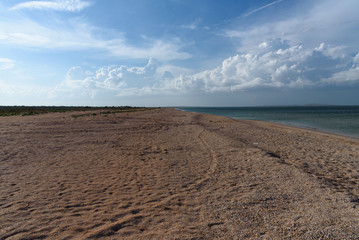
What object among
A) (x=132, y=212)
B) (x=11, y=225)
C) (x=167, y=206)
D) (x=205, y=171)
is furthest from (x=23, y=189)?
(x=205, y=171)

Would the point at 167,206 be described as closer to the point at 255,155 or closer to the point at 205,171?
the point at 205,171

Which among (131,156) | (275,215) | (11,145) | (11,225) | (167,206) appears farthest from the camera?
(11,145)

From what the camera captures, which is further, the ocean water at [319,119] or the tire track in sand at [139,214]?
the ocean water at [319,119]

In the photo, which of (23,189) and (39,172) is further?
(39,172)

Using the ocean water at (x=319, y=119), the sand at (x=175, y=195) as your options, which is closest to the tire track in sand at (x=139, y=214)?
the sand at (x=175, y=195)

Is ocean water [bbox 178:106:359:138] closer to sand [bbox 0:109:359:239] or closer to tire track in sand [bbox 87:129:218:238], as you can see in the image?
sand [bbox 0:109:359:239]

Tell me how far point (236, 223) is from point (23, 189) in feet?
19.0

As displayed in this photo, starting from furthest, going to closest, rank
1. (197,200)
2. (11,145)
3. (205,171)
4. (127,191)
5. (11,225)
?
1. (11,145)
2. (205,171)
3. (127,191)
4. (197,200)
5. (11,225)

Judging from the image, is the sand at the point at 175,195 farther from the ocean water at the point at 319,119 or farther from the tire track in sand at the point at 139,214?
the ocean water at the point at 319,119

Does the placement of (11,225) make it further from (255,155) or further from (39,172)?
(255,155)

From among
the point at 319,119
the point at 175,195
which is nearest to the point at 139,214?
the point at 175,195

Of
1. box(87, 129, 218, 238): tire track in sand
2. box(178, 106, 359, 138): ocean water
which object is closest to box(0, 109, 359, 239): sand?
box(87, 129, 218, 238): tire track in sand

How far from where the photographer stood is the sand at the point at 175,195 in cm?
398

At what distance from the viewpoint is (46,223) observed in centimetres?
412
